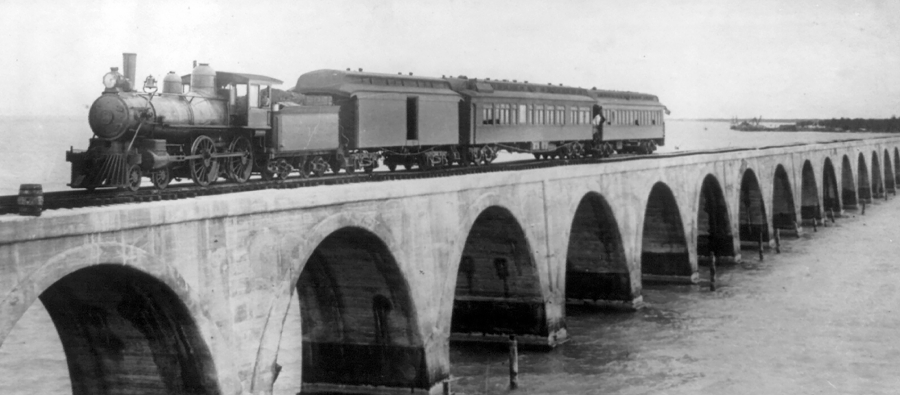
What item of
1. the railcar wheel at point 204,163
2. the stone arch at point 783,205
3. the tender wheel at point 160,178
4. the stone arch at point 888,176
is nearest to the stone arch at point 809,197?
the stone arch at point 783,205

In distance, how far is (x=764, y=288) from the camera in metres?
38.3

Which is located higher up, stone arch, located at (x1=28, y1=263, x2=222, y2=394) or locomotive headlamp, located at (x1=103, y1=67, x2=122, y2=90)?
locomotive headlamp, located at (x1=103, y1=67, x2=122, y2=90)

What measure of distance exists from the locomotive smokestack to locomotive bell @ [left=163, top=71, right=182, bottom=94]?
141cm

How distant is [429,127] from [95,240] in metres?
17.8

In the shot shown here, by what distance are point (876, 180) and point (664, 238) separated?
50.6 m

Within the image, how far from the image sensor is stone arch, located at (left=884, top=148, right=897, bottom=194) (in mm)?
83438

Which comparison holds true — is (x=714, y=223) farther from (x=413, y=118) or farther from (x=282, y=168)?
(x=282, y=168)

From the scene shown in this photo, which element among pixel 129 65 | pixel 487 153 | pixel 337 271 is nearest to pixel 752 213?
pixel 487 153

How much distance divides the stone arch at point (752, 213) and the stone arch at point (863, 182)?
29.1 m

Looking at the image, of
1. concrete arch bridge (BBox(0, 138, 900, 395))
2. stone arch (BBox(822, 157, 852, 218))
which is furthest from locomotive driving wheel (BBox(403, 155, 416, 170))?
stone arch (BBox(822, 157, 852, 218))

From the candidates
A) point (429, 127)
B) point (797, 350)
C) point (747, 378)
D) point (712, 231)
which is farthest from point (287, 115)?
point (712, 231)

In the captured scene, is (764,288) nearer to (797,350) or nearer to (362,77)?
(797,350)

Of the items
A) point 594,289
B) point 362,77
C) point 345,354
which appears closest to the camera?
point 345,354

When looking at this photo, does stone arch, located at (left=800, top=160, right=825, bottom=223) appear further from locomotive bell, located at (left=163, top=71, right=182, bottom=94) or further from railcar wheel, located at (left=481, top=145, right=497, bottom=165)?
locomotive bell, located at (left=163, top=71, right=182, bottom=94)
